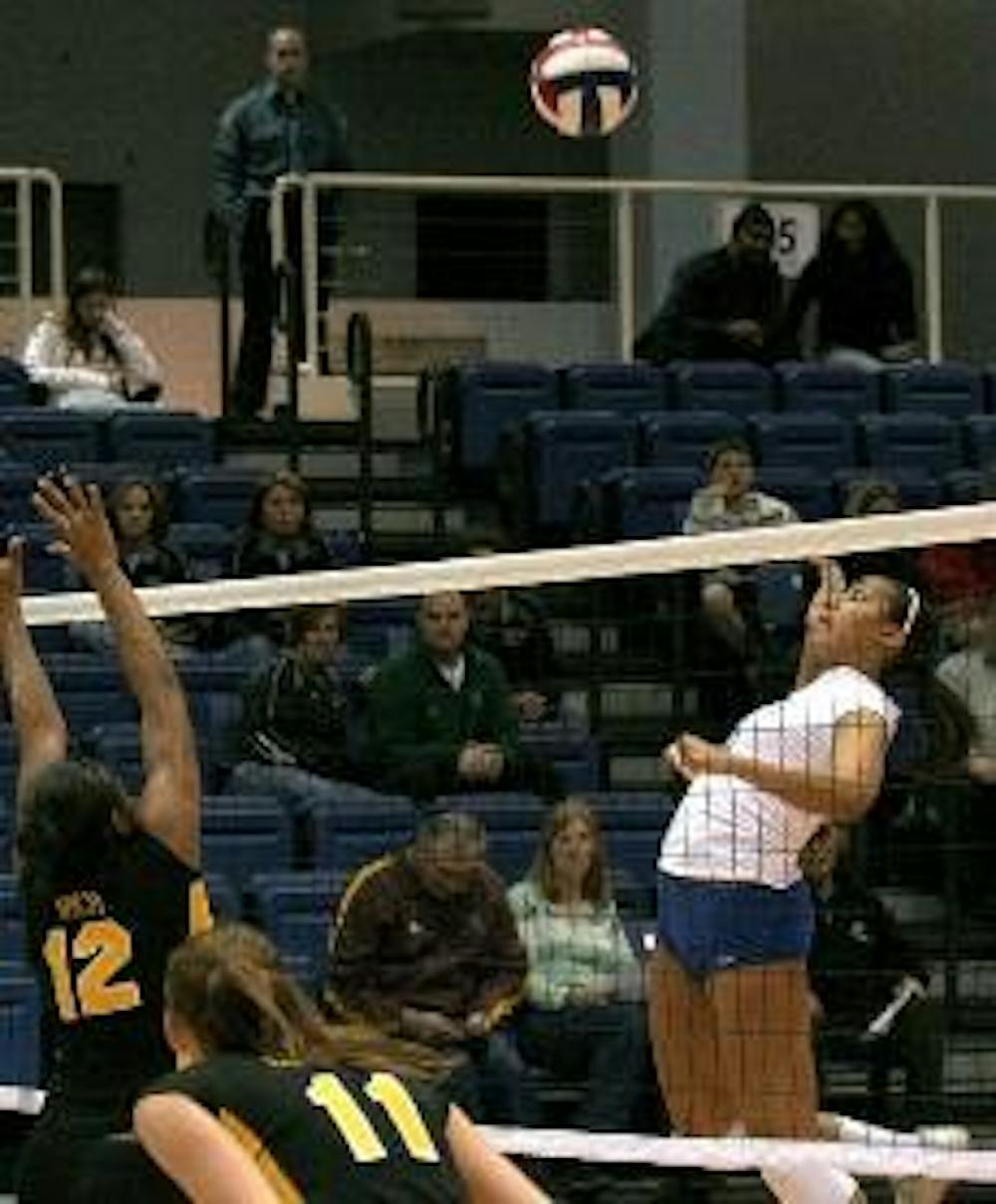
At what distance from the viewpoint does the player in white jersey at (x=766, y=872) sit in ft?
27.1

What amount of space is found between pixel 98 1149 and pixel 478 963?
496 centimetres

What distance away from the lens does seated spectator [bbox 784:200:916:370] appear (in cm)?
1714

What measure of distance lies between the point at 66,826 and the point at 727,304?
414 inches

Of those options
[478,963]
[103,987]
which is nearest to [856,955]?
[478,963]

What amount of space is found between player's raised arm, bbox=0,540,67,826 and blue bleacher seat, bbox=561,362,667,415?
334 inches

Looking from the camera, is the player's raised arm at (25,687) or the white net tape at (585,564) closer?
the player's raised arm at (25,687)

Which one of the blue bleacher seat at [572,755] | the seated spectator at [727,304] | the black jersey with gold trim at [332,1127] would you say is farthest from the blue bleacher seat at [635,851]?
the black jersey with gold trim at [332,1127]

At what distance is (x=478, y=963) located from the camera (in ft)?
37.2

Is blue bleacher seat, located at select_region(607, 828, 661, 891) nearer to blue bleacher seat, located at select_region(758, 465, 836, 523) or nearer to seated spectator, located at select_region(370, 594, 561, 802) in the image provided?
seated spectator, located at select_region(370, 594, 561, 802)

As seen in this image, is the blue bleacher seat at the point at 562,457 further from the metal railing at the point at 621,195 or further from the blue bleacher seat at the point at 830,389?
the metal railing at the point at 621,195

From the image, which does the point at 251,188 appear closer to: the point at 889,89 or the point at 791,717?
the point at 889,89

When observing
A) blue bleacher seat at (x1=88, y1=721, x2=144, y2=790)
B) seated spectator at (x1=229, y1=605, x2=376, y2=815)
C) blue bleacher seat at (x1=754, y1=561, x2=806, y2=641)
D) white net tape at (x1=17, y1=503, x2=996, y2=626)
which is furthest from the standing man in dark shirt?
white net tape at (x1=17, y1=503, x2=996, y2=626)

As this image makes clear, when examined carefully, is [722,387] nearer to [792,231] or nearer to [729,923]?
[792,231]

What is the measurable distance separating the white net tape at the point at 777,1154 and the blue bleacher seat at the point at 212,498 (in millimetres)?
5030
